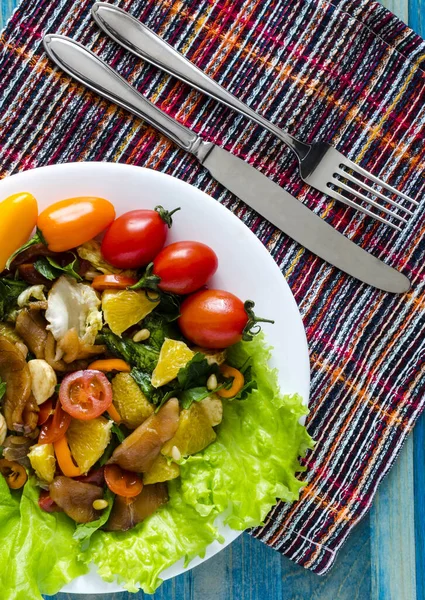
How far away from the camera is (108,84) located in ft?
5.55

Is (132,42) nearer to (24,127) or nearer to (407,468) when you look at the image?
(24,127)

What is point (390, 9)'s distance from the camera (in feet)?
6.05

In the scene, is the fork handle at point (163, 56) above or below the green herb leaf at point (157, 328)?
above

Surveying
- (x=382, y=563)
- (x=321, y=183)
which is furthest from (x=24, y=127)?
(x=382, y=563)

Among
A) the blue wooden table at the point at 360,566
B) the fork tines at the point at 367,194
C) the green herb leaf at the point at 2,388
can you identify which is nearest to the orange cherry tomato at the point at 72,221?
the green herb leaf at the point at 2,388

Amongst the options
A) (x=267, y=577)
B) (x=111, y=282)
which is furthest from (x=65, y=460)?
(x=267, y=577)

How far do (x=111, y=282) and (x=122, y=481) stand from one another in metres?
0.47

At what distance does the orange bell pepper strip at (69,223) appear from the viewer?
1438 millimetres

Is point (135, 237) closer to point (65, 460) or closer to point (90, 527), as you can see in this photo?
point (65, 460)

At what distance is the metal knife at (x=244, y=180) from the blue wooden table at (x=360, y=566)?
1.65ft

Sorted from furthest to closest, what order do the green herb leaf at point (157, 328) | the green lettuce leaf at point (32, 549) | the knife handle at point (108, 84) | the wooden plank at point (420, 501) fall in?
the wooden plank at point (420, 501) → the knife handle at point (108, 84) → the green herb leaf at point (157, 328) → the green lettuce leaf at point (32, 549)

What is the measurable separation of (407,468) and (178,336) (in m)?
0.84

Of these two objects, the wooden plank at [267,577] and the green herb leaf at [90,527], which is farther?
the wooden plank at [267,577]

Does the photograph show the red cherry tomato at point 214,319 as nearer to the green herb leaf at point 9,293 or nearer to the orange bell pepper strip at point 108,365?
the orange bell pepper strip at point 108,365
